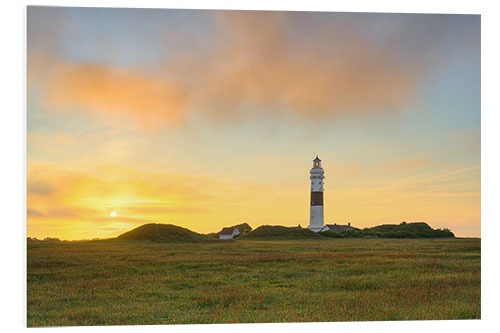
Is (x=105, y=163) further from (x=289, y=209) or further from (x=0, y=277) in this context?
(x=289, y=209)

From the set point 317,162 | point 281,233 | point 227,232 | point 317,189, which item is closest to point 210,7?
point 317,162

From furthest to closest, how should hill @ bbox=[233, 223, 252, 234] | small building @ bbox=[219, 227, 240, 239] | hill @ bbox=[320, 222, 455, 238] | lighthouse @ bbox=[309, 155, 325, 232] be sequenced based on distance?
hill @ bbox=[233, 223, 252, 234] < small building @ bbox=[219, 227, 240, 239] < hill @ bbox=[320, 222, 455, 238] < lighthouse @ bbox=[309, 155, 325, 232]

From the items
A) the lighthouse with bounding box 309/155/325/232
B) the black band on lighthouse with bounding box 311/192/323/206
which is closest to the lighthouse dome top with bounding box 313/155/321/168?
the lighthouse with bounding box 309/155/325/232

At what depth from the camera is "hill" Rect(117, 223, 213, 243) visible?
15.5 m

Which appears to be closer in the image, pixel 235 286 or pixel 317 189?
pixel 235 286

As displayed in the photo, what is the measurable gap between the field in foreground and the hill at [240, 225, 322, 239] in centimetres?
152

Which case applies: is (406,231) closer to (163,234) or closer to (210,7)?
(163,234)

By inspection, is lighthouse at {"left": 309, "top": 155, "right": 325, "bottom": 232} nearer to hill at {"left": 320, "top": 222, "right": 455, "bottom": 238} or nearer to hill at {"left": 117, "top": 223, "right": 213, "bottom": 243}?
hill at {"left": 320, "top": 222, "right": 455, "bottom": 238}

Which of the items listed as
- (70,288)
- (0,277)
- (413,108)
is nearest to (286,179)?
(413,108)

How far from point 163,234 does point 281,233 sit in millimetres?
5319

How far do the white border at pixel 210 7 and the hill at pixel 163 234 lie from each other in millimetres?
3359

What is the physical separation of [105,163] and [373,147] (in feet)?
25.0

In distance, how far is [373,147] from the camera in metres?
15.4

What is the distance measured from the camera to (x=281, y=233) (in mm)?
21141
